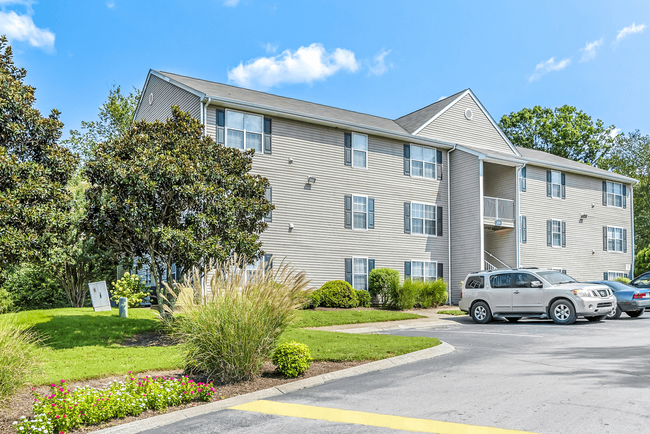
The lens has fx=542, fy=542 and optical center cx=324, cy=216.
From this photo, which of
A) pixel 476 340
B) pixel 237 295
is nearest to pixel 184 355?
pixel 237 295

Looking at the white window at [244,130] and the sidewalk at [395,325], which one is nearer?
the sidewalk at [395,325]

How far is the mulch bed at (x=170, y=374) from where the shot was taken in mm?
6492

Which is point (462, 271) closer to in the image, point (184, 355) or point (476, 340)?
point (476, 340)

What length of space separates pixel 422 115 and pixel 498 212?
6365 millimetres

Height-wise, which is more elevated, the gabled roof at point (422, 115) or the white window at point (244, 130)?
the gabled roof at point (422, 115)

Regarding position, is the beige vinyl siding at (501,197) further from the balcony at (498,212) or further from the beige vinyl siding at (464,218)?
the beige vinyl siding at (464,218)

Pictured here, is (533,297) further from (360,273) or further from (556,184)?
(556,184)

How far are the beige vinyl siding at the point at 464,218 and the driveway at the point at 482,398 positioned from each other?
48.7 ft

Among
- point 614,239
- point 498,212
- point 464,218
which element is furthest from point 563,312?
point 614,239

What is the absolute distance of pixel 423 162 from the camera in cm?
2650

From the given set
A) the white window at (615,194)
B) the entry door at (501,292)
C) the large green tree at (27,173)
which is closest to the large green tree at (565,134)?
the white window at (615,194)

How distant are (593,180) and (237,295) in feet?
99.3

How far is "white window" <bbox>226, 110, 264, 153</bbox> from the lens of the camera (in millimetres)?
20500

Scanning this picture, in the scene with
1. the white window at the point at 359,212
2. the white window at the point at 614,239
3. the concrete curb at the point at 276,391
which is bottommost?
the concrete curb at the point at 276,391
